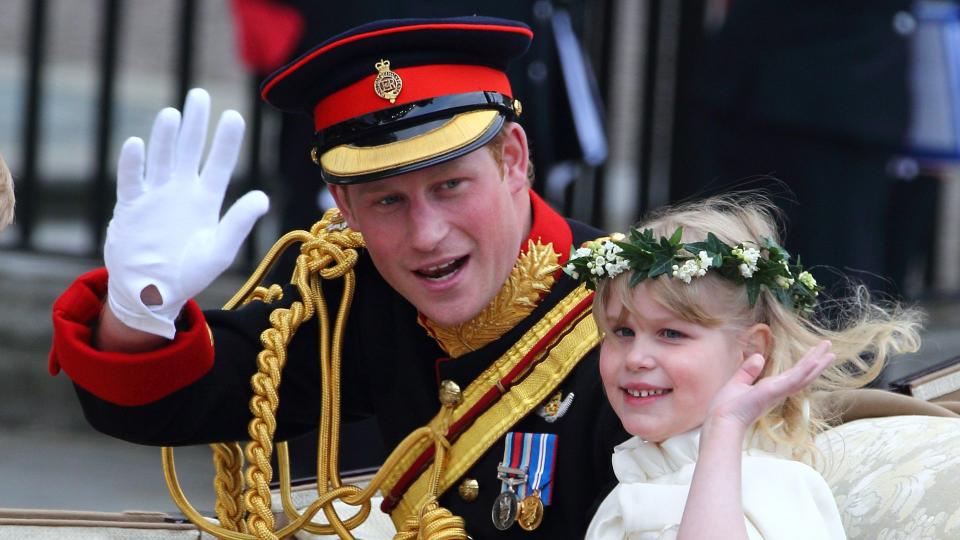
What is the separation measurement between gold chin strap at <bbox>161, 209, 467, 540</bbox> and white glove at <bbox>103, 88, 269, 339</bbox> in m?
0.41

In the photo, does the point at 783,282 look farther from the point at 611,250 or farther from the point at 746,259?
the point at 611,250

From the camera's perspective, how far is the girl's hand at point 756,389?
1893 mm

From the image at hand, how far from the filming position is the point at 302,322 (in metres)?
2.71

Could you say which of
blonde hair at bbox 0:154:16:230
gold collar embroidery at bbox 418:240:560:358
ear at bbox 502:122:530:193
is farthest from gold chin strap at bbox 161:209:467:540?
blonde hair at bbox 0:154:16:230

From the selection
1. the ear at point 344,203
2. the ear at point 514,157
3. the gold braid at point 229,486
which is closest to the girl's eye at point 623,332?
the ear at point 514,157

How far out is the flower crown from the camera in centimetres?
210

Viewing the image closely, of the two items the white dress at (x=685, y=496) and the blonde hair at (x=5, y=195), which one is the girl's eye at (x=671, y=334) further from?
the blonde hair at (x=5, y=195)

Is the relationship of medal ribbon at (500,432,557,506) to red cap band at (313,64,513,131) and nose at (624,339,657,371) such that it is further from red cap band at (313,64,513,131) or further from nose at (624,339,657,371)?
red cap band at (313,64,513,131)

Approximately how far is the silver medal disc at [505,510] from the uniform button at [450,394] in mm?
185

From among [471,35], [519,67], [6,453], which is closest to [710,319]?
[471,35]

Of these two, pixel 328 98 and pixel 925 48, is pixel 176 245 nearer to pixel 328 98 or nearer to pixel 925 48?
pixel 328 98

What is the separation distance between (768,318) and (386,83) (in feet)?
2.22

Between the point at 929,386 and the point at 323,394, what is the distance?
3.13 feet

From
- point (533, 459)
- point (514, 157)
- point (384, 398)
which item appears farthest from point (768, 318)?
point (384, 398)
